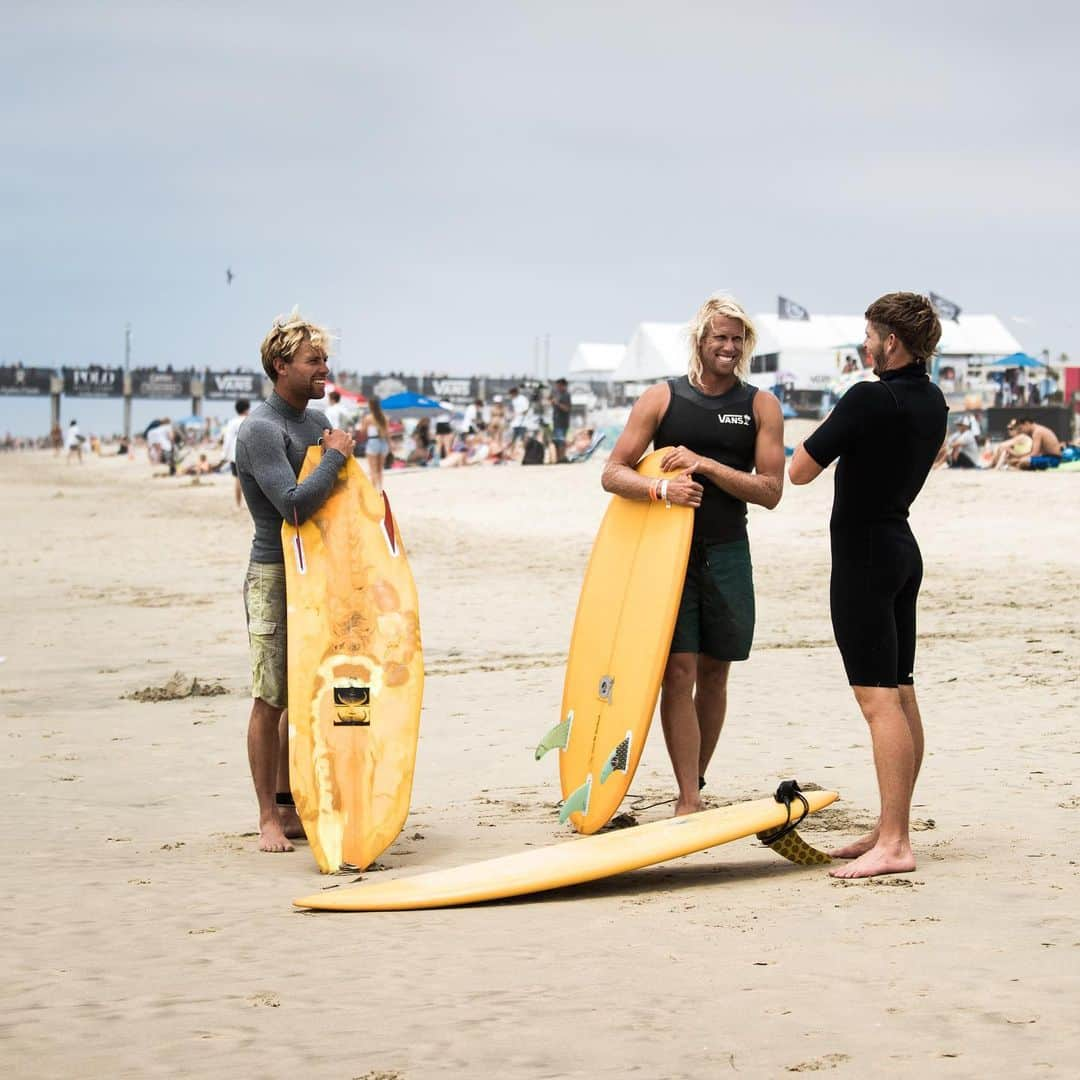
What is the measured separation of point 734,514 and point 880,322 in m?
0.94

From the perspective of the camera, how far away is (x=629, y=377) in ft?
125

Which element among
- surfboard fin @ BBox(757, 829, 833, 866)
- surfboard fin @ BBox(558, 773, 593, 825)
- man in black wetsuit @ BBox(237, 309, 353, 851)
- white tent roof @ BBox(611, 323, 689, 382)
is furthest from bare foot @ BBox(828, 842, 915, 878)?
white tent roof @ BBox(611, 323, 689, 382)

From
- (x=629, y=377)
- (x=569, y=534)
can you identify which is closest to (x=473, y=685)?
(x=569, y=534)

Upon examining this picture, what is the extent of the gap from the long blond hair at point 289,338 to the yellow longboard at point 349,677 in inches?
12.7

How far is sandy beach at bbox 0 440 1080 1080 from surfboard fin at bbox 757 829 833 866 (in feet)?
0.25

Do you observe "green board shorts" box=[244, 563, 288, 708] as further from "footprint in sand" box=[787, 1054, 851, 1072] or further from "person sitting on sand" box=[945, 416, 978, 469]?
"person sitting on sand" box=[945, 416, 978, 469]

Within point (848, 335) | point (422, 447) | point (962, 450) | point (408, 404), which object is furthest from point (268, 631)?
point (848, 335)

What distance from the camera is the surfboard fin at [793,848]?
4.22m

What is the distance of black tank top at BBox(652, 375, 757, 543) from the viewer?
191 inches

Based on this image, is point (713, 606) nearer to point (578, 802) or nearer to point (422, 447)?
point (578, 802)

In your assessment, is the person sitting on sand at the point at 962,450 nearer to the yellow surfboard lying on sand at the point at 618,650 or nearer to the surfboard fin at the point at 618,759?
the yellow surfboard lying on sand at the point at 618,650

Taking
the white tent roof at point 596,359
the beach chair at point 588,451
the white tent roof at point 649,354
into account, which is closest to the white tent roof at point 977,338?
the white tent roof at point 649,354

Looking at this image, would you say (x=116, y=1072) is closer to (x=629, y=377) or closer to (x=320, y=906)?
(x=320, y=906)

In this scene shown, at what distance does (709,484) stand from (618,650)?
60cm
